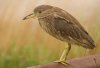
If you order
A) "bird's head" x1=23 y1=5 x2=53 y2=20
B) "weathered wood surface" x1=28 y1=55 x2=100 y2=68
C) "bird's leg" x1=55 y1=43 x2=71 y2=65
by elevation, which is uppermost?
"bird's head" x1=23 y1=5 x2=53 y2=20

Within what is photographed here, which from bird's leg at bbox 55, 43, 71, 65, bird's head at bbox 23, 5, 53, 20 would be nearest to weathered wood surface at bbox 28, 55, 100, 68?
bird's leg at bbox 55, 43, 71, 65

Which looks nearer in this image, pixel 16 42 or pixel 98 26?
pixel 16 42

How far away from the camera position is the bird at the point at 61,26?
2.23 meters

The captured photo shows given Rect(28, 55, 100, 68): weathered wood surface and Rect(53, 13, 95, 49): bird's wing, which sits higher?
Rect(53, 13, 95, 49): bird's wing

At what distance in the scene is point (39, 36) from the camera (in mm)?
2275

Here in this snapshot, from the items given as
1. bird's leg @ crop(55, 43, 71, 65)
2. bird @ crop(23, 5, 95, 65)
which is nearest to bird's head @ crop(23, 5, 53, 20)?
bird @ crop(23, 5, 95, 65)

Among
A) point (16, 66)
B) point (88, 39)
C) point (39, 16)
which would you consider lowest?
point (16, 66)

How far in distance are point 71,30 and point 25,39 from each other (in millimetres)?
285

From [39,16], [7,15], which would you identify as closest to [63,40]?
[39,16]

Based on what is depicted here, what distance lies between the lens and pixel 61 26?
7.36 ft

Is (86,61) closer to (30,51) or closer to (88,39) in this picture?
(88,39)

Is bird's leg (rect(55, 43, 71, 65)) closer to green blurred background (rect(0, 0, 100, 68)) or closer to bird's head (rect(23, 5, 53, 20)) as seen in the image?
green blurred background (rect(0, 0, 100, 68))

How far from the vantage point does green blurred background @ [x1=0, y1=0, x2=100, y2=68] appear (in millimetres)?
2203

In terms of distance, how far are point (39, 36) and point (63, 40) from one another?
Answer: 0.15 meters
